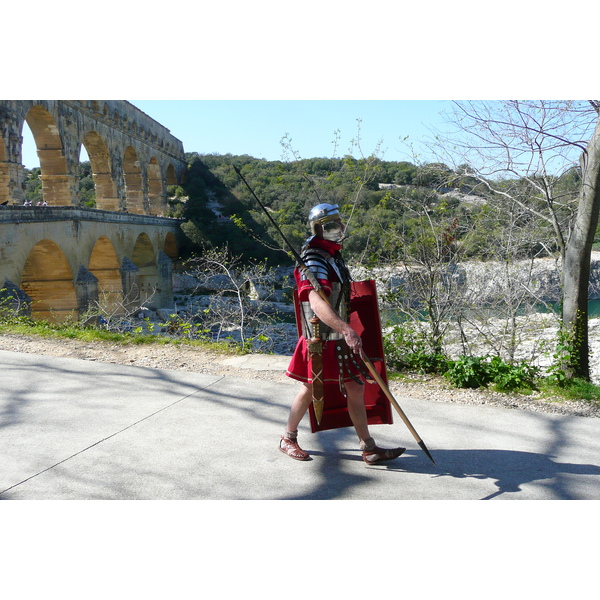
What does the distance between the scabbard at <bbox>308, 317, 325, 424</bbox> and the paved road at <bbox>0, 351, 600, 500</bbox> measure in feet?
1.22

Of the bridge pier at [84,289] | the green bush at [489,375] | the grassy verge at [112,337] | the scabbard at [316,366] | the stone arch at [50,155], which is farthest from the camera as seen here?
the stone arch at [50,155]

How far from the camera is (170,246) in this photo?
119 feet

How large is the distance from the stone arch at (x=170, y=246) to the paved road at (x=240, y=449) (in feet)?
103

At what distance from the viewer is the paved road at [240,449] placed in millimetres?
2688

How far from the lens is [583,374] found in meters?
4.74

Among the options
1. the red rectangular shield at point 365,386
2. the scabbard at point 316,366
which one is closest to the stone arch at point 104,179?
the red rectangular shield at point 365,386

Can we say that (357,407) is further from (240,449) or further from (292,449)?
(240,449)

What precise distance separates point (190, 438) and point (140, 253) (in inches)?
1137

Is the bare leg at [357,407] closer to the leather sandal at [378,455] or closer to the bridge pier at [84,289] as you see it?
the leather sandal at [378,455]

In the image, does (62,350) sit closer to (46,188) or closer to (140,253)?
(46,188)

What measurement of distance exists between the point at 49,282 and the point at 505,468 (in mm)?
20073

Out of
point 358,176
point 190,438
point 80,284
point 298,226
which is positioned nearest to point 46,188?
point 80,284

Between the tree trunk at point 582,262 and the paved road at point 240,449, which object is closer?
the paved road at point 240,449

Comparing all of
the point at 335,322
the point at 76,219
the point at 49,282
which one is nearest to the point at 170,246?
the point at 76,219
